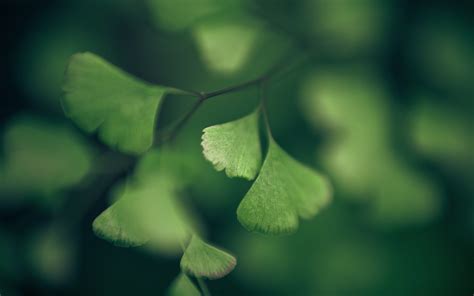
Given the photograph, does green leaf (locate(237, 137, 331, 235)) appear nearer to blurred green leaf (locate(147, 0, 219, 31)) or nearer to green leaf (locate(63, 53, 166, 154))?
green leaf (locate(63, 53, 166, 154))

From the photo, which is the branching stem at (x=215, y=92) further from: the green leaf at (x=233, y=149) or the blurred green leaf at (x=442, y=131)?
the blurred green leaf at (x=442, y=131)

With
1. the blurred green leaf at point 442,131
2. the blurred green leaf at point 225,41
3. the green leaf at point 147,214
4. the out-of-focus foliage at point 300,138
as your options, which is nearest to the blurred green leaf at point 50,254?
the out-of-focus foliage at point 300,138

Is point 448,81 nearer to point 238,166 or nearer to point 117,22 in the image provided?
point 238,166

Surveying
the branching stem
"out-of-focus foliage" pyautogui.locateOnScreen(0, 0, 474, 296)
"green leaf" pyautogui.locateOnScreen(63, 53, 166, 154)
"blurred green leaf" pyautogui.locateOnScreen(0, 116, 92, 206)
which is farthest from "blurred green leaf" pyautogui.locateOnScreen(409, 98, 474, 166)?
"blurred green leaf" pyautogui.locateOnScreen(0, 116, 92, 206)

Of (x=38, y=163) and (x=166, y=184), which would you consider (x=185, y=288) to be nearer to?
(x=166, y=184)

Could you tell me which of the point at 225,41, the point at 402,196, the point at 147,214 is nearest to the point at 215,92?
the point at 147,214

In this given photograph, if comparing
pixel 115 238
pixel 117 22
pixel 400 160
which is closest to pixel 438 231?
pixel 400 160

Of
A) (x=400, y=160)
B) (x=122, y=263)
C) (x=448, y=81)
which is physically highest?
(x=448, y=81)
